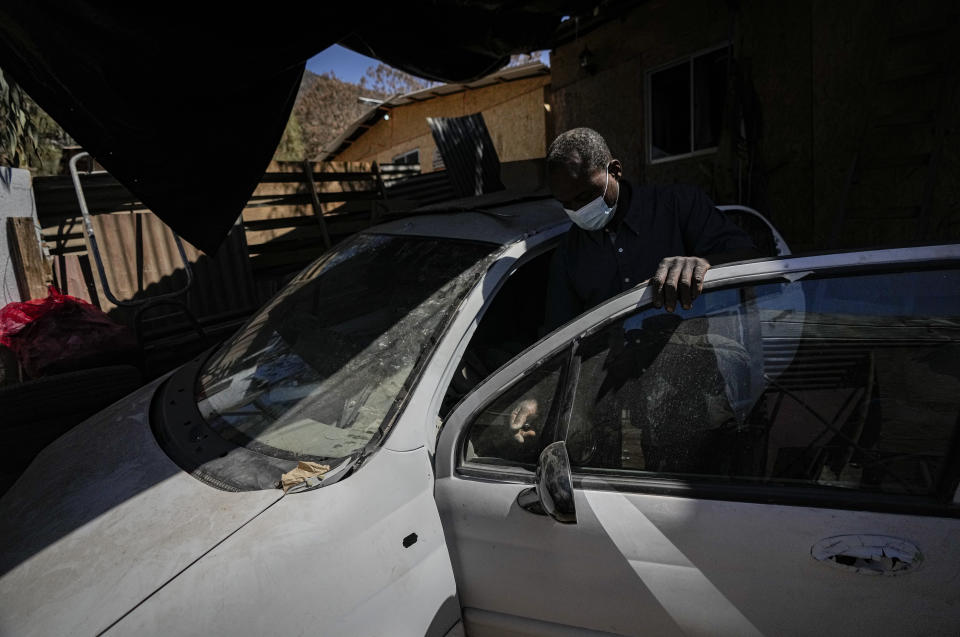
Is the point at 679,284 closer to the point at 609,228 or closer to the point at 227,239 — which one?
the point at 609,228

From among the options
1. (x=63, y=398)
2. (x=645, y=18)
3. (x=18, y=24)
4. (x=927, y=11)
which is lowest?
(x=63, y=398)

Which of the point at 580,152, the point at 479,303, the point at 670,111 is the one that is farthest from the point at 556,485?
the point at 670,111

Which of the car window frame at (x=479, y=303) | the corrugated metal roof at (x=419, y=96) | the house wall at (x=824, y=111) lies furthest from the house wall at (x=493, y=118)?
the car window frame at (x=479, y=303)

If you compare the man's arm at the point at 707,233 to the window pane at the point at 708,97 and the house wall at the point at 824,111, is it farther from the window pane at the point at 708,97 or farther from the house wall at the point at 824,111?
the window pane at the point at 708,97

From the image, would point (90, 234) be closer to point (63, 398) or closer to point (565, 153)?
point (63, 398)

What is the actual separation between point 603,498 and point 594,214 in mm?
1201

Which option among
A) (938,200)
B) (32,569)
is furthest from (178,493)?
(938,200)

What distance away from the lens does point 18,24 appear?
198 centimetres

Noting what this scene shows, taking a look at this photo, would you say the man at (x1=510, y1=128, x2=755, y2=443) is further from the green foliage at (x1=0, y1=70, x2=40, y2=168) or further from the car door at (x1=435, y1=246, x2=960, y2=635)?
the green foliage at (x1=0, y1=70, x2=40, y2=168)

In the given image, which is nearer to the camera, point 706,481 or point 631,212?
point 706,481

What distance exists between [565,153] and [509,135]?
8.66m

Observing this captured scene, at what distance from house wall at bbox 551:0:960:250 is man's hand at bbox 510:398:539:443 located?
377 centimetres

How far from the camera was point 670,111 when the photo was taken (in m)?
6.16

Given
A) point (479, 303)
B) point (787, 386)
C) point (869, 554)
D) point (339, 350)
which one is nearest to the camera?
point (869, 554)
